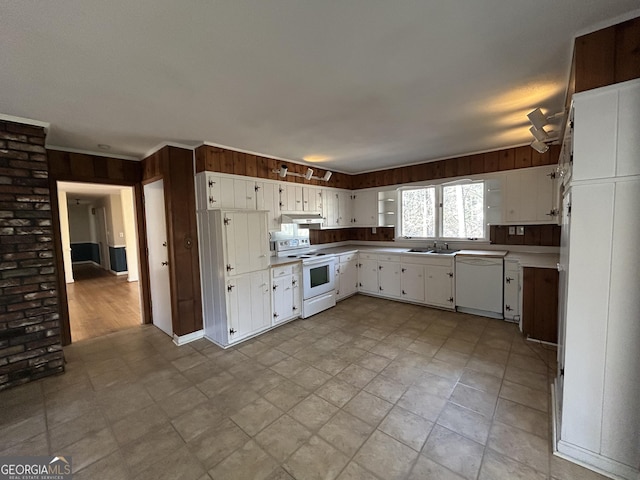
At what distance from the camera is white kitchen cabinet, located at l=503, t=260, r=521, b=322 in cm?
360

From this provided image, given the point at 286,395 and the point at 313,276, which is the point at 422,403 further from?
the point at 313,276

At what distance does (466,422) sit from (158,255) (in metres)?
3.94

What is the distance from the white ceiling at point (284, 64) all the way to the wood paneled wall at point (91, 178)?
414 millimetres

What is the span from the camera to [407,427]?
1941 millimetres

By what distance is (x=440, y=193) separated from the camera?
4695 millimetres

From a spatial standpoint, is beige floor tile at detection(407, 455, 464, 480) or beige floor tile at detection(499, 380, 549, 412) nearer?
beige floor tile at detection(407, 455, 464, 480)

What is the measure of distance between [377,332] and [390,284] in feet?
4.63

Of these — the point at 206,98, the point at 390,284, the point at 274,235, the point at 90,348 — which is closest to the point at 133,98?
the point at 206,98

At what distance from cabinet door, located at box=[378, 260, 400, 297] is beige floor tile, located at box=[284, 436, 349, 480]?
322cm

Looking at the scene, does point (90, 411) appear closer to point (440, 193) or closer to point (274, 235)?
point (274, 235)

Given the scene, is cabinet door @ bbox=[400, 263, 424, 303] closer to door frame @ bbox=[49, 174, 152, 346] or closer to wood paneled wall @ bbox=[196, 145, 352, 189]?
wood paneled wall @ bbox=[196, 145, 352, 189]

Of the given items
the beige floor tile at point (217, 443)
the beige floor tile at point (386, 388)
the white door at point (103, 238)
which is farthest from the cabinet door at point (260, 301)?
the white door at point (103, 238)

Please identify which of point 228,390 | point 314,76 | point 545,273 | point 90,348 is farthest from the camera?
point 90,348

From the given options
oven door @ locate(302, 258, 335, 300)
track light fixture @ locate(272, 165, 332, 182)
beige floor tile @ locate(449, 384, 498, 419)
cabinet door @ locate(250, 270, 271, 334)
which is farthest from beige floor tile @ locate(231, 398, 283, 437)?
track light fixture @ locate(272, 165, 332, 182)
